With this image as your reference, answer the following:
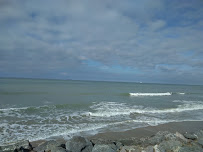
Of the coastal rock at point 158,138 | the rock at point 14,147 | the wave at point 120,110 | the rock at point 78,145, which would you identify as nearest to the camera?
the rock at point 14,147

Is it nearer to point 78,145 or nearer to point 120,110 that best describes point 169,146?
point 78,145

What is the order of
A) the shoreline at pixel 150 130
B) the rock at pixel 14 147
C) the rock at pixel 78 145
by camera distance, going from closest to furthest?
the rock at pixel 14 147 → the rock at pixel 78 145 → the shoreline at pixel 150 130

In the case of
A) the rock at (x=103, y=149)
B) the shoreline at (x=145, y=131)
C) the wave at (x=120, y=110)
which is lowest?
the wave at (x=120, y=110)

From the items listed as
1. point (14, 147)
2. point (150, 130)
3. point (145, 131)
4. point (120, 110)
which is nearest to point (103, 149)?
point (14, 147)

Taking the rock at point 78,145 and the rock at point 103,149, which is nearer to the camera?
the rock at point 103,149

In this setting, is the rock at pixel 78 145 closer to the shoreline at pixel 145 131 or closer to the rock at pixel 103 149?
the rock at pixel 103 149

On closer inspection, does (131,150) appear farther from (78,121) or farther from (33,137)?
(78,121)

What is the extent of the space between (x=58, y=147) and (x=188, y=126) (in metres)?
10.4

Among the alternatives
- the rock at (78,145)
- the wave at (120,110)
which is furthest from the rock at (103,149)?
the wave at (120,110)

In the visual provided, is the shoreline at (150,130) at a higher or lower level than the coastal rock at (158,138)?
lower

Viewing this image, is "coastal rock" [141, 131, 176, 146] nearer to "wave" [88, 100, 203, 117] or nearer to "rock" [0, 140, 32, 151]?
"rock" [0, 140, 32, 151]

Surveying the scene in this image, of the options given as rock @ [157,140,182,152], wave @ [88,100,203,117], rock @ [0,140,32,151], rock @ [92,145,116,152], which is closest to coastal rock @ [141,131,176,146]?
rock @ [157,140,182,152]

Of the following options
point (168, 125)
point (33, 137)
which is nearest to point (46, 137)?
point (33, 137)

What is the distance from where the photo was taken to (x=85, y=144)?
6.10 meters
